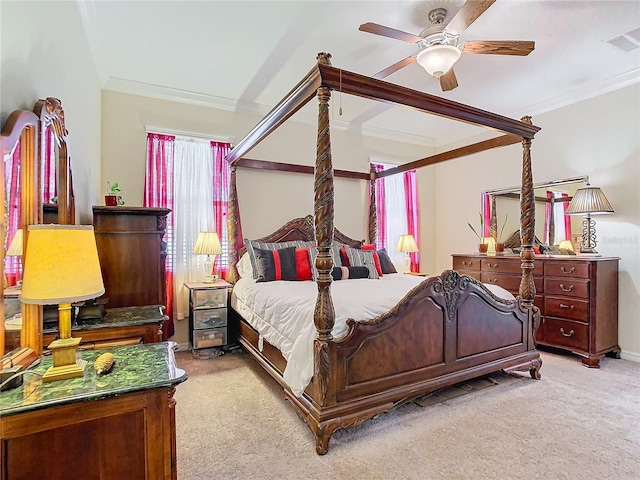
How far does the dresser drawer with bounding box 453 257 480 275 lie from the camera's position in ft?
14.3

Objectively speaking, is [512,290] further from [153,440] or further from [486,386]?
[153,440]

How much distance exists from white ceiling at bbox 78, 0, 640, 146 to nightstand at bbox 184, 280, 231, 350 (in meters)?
2.13

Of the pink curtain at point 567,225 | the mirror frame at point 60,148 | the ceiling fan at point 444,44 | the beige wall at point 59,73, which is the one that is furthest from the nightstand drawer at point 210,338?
the pink curtain at point 567,225

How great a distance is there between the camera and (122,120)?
3607mm

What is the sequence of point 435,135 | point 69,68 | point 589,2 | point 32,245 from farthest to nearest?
point 435,135 → point 589,2 → point 69,68 → point 32,245

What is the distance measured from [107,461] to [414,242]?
14.9 feet

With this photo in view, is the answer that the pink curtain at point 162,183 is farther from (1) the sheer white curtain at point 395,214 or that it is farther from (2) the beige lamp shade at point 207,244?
(1) the sheer white curtain at point 395,214

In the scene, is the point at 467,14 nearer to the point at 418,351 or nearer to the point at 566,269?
the point at 418,351

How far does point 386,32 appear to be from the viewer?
231 cm

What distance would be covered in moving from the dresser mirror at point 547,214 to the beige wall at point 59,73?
457 cm

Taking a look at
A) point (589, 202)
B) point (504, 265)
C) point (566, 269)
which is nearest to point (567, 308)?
point (566, 269)

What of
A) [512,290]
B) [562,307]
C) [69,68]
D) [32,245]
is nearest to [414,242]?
[512,290]

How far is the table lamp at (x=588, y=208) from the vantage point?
351 cm

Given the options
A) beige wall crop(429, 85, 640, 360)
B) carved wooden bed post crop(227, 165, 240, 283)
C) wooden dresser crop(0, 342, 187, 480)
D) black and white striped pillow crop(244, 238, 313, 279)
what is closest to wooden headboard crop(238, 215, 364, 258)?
black and white striped pillow crop(244, 238, 313, 279)
